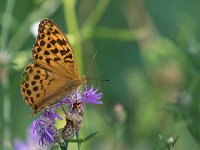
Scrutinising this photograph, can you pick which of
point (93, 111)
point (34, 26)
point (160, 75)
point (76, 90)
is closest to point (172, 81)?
point (160, 75)

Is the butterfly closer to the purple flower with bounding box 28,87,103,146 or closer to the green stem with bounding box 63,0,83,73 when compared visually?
the purple flower with bounding box 28,87,103,146

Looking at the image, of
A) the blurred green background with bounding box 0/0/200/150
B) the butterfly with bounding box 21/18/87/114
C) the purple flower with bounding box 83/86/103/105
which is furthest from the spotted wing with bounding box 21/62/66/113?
the blurred green background with bounding box 0/0/200/150

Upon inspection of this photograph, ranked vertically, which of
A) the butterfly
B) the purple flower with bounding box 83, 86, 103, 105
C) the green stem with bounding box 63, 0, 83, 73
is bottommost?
the purple flower with bounding box 83, 86, 103, 105

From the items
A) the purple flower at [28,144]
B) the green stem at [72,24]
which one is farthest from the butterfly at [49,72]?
the green stem at [72,24]

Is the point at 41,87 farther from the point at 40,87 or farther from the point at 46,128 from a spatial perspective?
the point at 46,128

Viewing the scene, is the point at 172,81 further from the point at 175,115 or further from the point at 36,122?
the point at 36,122

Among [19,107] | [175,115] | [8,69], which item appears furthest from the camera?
[19,107]

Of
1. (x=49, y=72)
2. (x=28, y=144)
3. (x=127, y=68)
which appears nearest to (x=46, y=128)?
(x=49, y=72)
